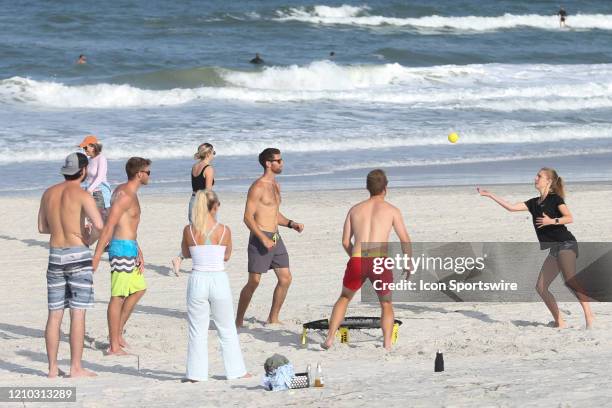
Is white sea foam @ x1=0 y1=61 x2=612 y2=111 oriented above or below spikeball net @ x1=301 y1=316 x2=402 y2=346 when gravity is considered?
above

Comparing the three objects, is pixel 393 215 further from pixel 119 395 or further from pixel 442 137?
pixel 442 137

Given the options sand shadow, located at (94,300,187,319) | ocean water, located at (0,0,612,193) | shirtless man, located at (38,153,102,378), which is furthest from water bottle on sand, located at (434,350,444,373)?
ocean water, located at (0,0,612,193)

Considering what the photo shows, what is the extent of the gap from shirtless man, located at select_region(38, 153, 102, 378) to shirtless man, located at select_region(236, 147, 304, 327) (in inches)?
68.0

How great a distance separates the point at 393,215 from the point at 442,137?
14.5 metres

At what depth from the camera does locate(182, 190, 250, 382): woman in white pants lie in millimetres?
7758

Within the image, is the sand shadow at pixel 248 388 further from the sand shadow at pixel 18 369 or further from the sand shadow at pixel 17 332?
the sand shadow at pixel 17 332

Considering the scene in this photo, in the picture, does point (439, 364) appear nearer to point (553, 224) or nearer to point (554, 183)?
point (553, 224)

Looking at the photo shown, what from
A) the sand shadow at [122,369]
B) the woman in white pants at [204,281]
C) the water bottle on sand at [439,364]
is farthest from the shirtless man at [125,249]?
the water bottle on sand at [439,364]

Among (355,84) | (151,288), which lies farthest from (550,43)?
(151,288)

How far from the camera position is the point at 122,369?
848 centimetres

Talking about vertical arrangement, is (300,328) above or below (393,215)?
below

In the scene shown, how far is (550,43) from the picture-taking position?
154 feet

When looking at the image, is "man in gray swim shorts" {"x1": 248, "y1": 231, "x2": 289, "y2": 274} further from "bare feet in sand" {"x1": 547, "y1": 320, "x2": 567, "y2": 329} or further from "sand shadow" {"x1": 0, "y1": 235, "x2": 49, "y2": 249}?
"sand shadow" {"x1": 0, "y1": 235, "x2": 49, "y2": 249}

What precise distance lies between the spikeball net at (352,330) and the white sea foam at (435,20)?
40.6m
